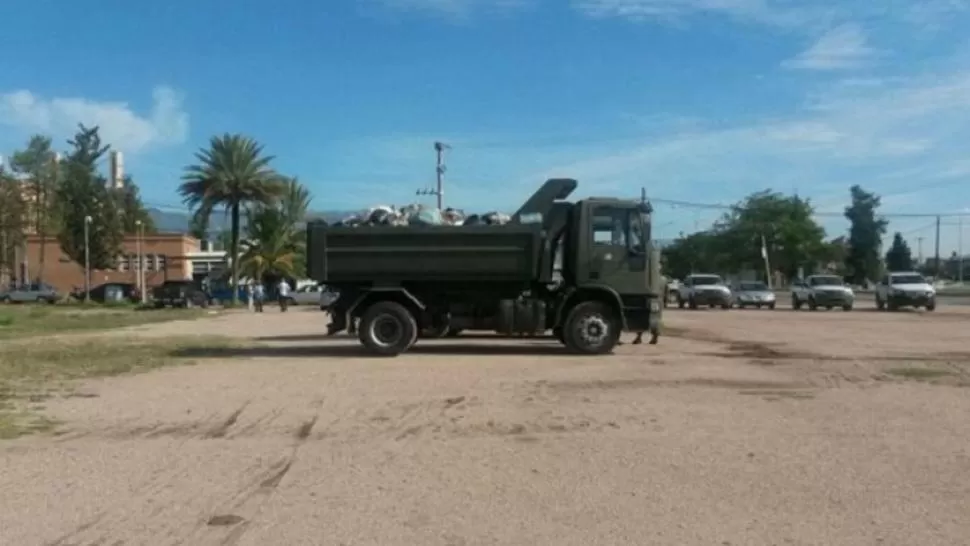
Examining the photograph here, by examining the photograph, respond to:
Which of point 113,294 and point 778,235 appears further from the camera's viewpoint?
point 778,235

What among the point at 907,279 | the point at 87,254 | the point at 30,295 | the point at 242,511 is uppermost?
the point at 87,254

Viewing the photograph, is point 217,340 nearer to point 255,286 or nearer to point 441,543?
point 441,543

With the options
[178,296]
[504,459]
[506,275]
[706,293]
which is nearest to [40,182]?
[178,296]

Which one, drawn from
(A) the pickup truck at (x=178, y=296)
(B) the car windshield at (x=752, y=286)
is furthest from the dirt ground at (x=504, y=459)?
(A) the pickup truck at (x=178, y=296)

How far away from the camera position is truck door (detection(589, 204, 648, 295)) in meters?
19.8

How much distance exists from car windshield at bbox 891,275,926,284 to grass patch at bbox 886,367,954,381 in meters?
31.5

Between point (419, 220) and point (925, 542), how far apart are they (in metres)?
14.4

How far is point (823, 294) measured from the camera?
4756cm

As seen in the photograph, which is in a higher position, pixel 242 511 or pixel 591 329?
pixel 591 329

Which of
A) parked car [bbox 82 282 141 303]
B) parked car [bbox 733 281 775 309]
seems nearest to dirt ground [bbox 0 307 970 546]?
parked car [bbox 733 281 775 309]

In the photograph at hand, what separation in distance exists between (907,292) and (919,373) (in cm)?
3125

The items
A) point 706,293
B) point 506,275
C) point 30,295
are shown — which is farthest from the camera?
point 30,295

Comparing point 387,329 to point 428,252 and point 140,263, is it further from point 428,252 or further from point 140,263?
point 140,263

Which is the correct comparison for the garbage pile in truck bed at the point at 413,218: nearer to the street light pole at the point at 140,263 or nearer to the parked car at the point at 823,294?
the parked car at the point at 823,294
